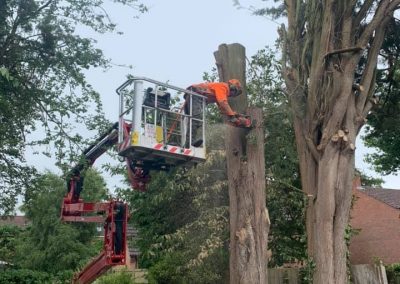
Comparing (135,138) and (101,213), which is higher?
(135,138)

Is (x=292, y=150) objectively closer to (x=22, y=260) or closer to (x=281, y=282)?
(x=281, y=282)

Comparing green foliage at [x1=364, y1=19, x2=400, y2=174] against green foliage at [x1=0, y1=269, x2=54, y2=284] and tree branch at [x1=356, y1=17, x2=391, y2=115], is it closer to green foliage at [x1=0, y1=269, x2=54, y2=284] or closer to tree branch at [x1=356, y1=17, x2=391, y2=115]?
tree branch at [x1=356, y1=17, x2=391, y2=115]

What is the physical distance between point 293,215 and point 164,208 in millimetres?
3530

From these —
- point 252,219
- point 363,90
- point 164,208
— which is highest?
point 363,90

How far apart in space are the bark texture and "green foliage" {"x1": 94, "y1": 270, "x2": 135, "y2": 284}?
329 inches

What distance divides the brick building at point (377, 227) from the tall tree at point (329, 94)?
18.5 meters

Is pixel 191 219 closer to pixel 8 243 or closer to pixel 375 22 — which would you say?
pixel 375 22

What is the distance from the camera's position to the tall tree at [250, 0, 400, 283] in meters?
9.39

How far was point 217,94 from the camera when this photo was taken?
27.9 feet

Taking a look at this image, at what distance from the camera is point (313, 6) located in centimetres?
1019

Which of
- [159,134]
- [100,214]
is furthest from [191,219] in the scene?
[159,134]

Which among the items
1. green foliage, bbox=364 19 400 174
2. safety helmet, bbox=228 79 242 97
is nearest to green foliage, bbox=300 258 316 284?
safety helmet, bbox=228 79 242 97

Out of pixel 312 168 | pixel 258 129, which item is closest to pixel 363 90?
pixel 312 168

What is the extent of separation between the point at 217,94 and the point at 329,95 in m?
2.50
